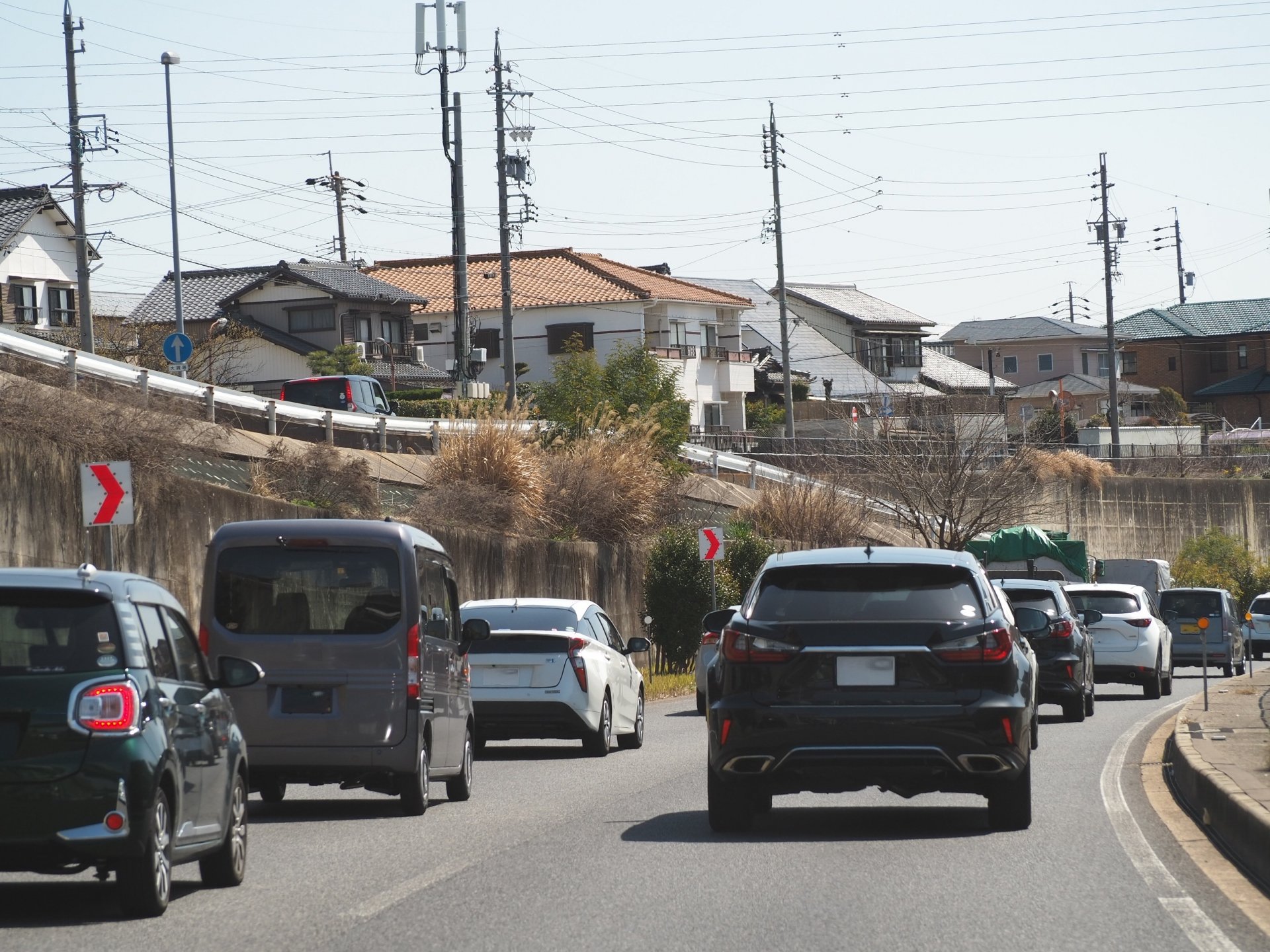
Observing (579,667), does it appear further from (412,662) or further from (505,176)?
(505,176)

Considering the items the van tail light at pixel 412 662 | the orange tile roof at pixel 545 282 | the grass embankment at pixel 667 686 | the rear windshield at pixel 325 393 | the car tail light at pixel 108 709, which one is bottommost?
the grass embankment at pixel 667 686

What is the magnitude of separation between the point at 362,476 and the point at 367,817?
705 inches

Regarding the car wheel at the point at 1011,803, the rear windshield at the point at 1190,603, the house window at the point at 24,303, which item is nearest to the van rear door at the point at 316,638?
the car wheel at the point at 1011,803

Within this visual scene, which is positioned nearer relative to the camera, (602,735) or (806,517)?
(602,735)

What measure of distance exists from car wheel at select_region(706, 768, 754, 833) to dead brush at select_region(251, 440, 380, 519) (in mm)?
17845

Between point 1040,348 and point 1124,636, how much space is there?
82188 mm

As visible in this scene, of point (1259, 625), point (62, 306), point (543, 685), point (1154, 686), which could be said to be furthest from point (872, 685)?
point (62, 306)

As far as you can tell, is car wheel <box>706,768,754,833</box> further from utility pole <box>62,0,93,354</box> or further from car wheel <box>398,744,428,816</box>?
utility pole <box>62,0,93,354</box>

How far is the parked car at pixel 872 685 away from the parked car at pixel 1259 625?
38233mm

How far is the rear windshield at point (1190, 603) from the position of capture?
122ft

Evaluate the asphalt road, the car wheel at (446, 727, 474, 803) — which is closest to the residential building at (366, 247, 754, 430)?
the car wheel at (446, 727, 474, 803)

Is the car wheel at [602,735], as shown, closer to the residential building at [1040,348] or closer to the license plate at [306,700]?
the license plate at [306,700]

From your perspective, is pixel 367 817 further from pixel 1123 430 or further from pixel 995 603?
pixel 1123 430

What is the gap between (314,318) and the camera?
225ft
